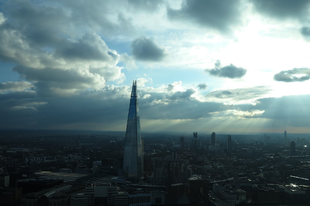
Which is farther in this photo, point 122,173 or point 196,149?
point 196,149

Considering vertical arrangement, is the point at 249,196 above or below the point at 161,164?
below

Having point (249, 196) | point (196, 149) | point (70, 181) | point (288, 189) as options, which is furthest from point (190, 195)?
point (196, 149)

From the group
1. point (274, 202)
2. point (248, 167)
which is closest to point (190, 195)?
point (274, 202)

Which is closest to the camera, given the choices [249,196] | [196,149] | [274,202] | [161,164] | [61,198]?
[61,198]

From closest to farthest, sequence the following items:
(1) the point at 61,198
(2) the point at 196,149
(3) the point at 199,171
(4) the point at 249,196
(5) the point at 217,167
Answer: (1) the point at 61,198, (4) the point at 249,196, (3) the point at 199,171, (5) the point at 217,167, (2) the point at 196,149

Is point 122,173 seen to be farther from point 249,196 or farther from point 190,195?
point 249,196

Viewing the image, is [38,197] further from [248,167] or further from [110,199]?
[248,167]
